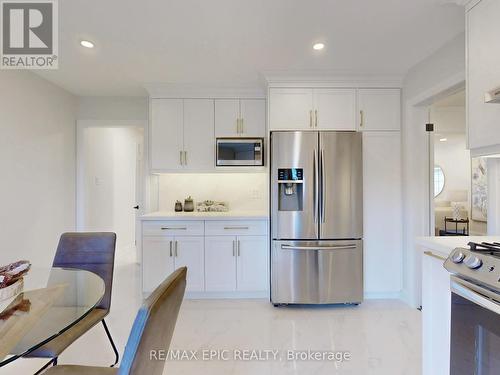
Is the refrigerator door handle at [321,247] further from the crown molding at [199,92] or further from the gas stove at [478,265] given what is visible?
the crown molding at [199,92]

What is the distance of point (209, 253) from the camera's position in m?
→ 3.04

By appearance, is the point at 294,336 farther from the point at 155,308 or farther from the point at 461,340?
the point at 155,308

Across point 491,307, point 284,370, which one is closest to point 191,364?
point 284,370

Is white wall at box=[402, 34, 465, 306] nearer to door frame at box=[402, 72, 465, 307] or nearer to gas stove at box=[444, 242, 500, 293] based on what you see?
door frame at box=[402, 72, 465, 307]

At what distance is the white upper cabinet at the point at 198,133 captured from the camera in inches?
131

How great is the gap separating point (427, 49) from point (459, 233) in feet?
14.4

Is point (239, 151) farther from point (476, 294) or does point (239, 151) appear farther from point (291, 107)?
point (476, 294)

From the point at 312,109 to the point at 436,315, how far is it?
7.29ft

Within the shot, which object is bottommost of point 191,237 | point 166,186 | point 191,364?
point 191,364

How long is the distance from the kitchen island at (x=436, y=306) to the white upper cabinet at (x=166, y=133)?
9.01 ft

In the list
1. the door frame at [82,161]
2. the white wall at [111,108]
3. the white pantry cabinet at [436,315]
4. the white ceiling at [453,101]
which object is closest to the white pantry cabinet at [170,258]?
the door frame at [82,161]

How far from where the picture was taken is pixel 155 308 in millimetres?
825

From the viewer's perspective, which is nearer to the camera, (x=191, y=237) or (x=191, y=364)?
(x=191, y=364)

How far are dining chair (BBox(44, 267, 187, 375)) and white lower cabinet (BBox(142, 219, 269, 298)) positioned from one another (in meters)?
1.98
